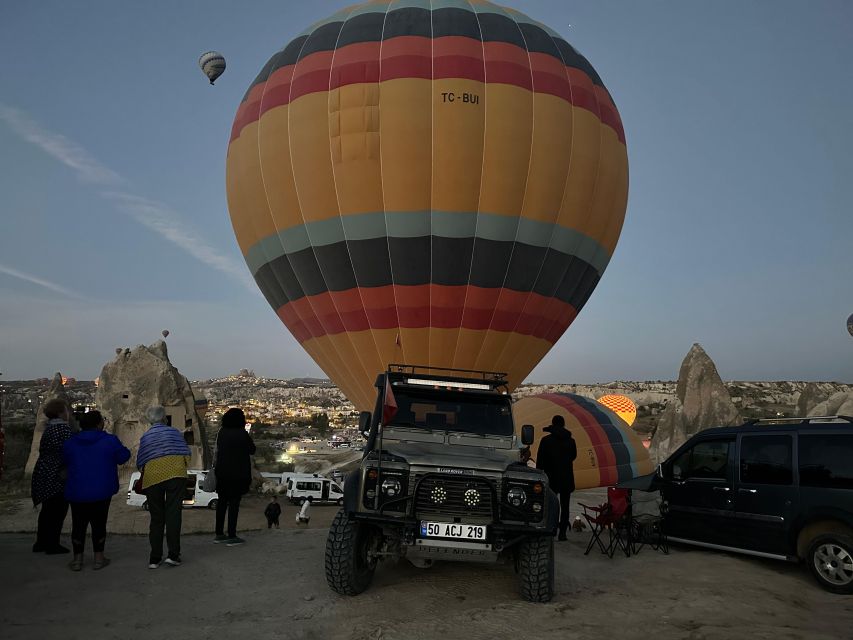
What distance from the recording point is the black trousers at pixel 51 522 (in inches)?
276

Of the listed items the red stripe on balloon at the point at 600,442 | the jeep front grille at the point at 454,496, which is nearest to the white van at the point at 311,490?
the red stripe on balloon at the point at 600,442

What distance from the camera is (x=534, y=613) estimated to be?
18.3 ft

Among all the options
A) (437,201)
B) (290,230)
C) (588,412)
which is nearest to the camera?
(437,201)

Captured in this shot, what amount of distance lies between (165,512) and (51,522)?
5.06ft

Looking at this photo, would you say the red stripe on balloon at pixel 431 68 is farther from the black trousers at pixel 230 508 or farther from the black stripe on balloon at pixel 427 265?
the black trousers at pixel 230 508

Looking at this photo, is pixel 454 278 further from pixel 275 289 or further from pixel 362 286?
pixel 275 289

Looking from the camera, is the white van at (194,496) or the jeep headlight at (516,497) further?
the white van at (194,496)

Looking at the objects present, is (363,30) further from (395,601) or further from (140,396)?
(140,396)

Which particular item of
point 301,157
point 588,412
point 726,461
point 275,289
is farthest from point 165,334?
point 726,461

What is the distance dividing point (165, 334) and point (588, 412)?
26415mm

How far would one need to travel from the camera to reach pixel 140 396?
31.6 metres

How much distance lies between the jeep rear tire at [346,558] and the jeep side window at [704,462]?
5.68m

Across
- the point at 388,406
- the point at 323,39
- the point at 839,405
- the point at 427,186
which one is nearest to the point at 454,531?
the point at 388,406

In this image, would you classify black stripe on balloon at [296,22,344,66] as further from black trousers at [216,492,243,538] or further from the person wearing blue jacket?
the person wearing blue jacket
